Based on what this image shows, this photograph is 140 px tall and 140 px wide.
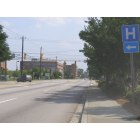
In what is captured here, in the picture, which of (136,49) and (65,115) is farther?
(136,49)

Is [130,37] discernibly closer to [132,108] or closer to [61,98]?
[132,108]

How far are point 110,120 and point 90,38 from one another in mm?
19422

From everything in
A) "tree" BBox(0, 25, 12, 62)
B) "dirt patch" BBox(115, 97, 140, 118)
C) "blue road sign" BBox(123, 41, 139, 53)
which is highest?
"tree" BBox(0, 25, 12, 62)

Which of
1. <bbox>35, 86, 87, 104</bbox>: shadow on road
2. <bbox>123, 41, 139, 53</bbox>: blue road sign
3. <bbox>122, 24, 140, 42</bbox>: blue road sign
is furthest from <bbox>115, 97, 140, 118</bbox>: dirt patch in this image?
<bbox>35, 86, 87, 104</bbox>: shadow on road

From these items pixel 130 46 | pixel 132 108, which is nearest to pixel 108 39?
pixel 130 46

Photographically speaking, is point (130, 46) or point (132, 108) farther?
point (130, 46)

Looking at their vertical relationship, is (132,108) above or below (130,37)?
below

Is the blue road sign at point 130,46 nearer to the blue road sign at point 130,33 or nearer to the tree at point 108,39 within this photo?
the blue road sign at point 130,33

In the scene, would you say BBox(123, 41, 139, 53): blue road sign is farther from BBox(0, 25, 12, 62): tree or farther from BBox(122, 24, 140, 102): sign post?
BBox(0, 25, 12, 62): tree

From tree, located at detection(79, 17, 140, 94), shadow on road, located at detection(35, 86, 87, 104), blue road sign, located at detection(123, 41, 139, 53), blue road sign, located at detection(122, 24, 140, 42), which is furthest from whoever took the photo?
tree, located at detection(79, 17, 140, 94)
